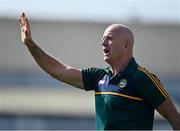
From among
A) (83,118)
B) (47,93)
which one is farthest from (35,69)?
(83,118)

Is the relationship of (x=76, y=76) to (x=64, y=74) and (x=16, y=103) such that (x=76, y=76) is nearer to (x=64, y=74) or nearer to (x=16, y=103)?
(x=64, y=74)

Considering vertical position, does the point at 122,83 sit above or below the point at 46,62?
below

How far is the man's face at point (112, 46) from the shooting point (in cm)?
1089

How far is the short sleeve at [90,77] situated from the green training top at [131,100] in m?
0.30

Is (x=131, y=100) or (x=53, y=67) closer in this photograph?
(x=131, y=100)

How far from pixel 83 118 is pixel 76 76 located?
1852 centimetres

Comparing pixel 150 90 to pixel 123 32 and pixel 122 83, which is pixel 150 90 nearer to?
pixel 122 83

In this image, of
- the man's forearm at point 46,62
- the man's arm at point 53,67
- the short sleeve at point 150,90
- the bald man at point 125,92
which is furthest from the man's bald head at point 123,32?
the man's forearm at point 46,62

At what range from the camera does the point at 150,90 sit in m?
10.7

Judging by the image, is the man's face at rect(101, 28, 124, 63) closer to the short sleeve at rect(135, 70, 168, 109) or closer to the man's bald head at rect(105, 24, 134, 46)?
the man's bald head at rect(105, 24, 134, 46)

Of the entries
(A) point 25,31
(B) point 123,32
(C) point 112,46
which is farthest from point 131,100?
(A) point 25,31

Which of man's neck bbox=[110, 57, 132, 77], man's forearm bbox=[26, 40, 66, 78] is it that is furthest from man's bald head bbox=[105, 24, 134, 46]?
man's forearm bbox=[26, 40, 66, 78]

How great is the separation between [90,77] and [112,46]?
1.62 feet

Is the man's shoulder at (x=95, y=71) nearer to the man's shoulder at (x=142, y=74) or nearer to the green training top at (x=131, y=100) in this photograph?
the green training top at (x=131, y=100)
